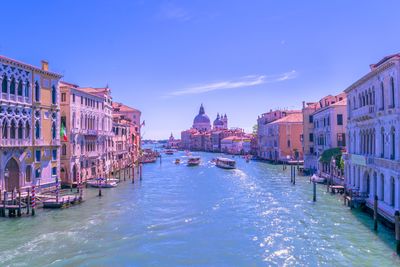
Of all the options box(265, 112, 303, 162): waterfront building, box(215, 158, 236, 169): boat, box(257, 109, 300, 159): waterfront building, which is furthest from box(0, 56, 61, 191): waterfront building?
box(257, 109, 300, 159): waterfront building

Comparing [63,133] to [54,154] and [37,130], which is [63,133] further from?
[37,130]

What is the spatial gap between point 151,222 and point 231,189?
14.5 metres

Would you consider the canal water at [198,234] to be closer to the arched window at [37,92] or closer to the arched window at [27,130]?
the arched window at [27,130]

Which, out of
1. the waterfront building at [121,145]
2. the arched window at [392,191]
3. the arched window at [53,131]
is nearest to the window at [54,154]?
the arched window at [53,131]

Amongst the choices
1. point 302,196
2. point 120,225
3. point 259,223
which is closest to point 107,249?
point 120,225

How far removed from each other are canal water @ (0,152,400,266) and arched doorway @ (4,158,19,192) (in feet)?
14.2

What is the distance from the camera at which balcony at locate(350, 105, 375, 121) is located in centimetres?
2087

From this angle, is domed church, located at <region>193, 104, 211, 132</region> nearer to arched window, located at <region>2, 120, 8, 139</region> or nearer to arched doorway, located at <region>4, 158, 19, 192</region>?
arched doorway, located at <region>4, 158, 19, 192</region>

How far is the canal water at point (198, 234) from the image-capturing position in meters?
14.6

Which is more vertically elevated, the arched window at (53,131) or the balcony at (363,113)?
the balcony at (363,113)

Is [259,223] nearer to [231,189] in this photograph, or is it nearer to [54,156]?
[231,189]

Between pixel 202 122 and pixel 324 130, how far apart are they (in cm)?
13835

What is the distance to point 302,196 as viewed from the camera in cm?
2875

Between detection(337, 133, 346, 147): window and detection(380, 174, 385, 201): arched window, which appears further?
detection(337, 133, 346, 147): window
